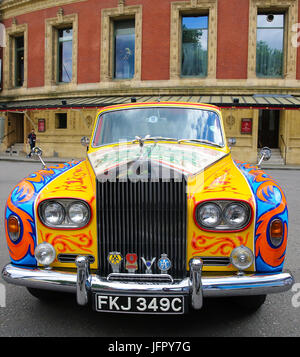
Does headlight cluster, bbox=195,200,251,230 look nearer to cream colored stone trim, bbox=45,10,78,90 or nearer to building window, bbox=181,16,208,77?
building window, bbox=181,16,208,77

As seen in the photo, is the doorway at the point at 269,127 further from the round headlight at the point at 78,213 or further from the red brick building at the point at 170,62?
the round headlight at the point at 78,213

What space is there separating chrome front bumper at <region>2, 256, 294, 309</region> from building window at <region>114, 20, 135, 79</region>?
2298 centimetres

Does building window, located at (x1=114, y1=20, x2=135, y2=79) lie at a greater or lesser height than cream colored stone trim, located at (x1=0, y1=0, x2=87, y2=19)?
lesser

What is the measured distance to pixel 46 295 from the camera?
345cm

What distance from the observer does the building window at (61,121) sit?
85.7 feet

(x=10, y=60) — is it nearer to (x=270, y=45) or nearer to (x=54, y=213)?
(x=270, y=45)

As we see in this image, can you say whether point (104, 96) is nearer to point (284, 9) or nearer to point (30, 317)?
point (284, 9)

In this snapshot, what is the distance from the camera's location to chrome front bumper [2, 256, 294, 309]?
8.50 feet

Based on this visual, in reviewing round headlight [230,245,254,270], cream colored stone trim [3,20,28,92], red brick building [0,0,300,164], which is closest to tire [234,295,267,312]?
round headlight [230,245,254,270]

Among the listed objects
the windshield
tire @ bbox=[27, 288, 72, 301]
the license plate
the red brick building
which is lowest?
Result: tire @ bbox=[27, 288, 72, 301]

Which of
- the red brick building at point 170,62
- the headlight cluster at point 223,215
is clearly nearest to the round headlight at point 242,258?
the headlight cluster at point 223,215

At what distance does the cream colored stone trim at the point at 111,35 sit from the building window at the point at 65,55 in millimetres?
3331

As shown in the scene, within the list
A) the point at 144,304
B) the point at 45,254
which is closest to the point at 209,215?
the point at 144,304

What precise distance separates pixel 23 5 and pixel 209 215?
98.7 ft
